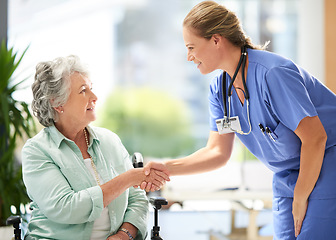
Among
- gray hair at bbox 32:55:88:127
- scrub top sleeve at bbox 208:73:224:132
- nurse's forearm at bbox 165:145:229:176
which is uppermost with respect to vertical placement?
gray hair at bbox 32:55:88:127

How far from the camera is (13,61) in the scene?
310cm

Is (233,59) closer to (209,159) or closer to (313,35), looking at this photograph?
(209,159)

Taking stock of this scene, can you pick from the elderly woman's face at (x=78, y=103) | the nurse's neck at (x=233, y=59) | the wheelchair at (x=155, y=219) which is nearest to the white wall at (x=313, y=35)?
the nurse's neck at (x=233, y=59)

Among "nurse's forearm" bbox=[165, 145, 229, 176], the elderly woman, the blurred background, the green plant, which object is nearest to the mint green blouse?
the elderly woman

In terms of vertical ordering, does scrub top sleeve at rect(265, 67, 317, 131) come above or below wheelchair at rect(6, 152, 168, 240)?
above

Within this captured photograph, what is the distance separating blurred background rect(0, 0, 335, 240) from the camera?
5.72 m

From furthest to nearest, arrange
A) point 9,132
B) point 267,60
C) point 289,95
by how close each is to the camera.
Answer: point 9,132 < point 267,60 < point 289,95

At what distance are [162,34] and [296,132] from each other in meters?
4.84

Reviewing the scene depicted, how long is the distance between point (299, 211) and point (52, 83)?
117 cm

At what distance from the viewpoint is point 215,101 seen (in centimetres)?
211

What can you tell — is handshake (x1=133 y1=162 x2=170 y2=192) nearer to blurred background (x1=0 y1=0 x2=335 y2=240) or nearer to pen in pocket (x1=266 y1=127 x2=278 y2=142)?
pen in pocket (x1=266 y1=127 x2=278 y2=142)

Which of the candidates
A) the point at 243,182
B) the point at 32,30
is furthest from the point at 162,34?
the point at 243,182

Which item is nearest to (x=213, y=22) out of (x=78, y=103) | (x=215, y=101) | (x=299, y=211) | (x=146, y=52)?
(x=215, y=101)

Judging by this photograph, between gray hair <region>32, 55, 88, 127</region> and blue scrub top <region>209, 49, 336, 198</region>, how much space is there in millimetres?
742
